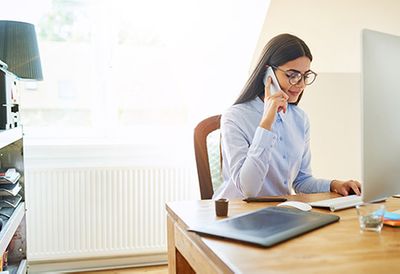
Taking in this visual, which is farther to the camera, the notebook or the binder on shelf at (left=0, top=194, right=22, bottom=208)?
the binder on shelf at (left=0, top=194, right=22, bottom=208)

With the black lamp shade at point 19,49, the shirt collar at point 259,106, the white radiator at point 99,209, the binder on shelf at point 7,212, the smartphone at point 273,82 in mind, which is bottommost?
the white radiator at point 99,209

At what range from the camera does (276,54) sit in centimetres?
177

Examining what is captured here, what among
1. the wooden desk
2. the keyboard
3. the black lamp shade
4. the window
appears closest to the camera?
the wooden desk

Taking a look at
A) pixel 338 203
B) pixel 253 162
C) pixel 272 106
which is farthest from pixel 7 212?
pixel 338 203

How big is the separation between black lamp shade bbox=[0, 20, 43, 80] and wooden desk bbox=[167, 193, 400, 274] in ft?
4.46

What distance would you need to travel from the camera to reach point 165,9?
10.3ft

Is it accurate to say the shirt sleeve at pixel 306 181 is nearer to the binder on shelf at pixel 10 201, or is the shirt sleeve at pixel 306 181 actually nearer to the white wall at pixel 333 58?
the white wall at pixel 333 58

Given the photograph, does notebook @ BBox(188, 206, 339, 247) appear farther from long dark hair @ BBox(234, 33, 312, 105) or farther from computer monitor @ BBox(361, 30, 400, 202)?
long dark hair @ BBox(234, 33, 312, 105)

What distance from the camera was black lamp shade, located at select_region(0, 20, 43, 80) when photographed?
2209mm

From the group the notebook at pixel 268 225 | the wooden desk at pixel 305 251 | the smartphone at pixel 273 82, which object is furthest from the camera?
the smartphone at pixel 273 82

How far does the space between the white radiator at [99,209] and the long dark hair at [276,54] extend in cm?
124

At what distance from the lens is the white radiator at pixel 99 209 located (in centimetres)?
277

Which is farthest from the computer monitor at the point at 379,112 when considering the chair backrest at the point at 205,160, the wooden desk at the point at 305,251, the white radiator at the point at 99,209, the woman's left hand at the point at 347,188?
the white radiator at the point at 99,209

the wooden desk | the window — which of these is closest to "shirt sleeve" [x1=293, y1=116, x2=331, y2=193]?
the wooden desk
